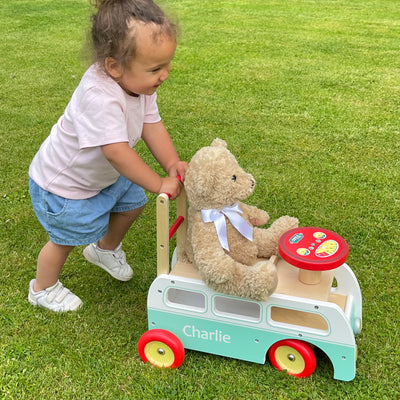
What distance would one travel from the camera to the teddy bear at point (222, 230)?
5.71 feet

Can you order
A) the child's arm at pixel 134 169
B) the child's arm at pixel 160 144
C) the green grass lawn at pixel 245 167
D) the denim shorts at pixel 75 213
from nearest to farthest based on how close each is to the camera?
the child's arm at pixel 134 169
the green grass lawn at pixel 245 167
the denim shorts at pixel 75 213
the child's arm at pixel 160 144

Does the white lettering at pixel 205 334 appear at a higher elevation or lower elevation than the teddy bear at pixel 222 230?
lower

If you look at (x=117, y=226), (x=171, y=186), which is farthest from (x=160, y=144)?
(x=117, y=226)

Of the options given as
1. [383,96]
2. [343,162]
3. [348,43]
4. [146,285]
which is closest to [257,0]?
[348,43]

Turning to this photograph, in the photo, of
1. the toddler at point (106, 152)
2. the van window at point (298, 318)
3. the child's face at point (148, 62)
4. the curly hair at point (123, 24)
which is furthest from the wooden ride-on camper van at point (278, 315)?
the curly hair at point (123, 24)

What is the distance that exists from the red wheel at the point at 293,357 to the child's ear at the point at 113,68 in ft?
3.53

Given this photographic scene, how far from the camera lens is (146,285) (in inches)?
94.4

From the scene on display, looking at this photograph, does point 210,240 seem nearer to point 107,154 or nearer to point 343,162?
point 107,154

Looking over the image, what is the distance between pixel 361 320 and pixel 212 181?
32.5 inches

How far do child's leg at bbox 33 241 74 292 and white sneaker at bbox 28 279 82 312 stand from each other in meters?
0.02

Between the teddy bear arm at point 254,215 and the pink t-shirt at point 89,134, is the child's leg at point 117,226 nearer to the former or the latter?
the pink t-shirt at point 89,134

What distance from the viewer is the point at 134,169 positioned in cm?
181

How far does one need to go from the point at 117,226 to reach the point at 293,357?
947mm

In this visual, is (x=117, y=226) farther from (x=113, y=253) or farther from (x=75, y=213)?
(x=75, y=213)
